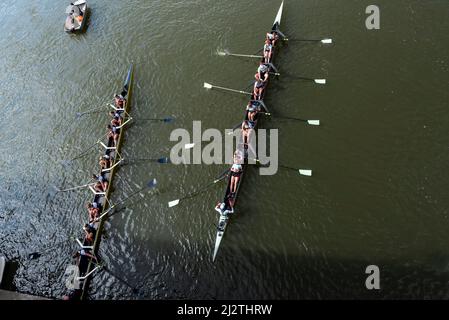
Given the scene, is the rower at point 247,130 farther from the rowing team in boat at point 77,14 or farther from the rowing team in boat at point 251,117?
the rowing team in boat at point 77,14

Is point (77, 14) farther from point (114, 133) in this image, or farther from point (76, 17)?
point (114, 133)

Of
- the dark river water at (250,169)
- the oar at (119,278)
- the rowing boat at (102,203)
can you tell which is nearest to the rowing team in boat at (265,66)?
the dark river water at (250,169)

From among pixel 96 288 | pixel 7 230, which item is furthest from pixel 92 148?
pixel 96 288

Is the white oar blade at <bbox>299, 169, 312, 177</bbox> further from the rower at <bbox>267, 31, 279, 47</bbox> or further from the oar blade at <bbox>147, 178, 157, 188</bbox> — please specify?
the rower at <bbox>267, 31, 279, 47</bbox>

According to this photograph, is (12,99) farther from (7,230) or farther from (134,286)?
(134,286)

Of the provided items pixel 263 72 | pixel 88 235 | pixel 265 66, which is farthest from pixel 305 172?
pixel 88 235

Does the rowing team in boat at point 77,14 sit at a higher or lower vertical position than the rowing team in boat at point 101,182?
higher
